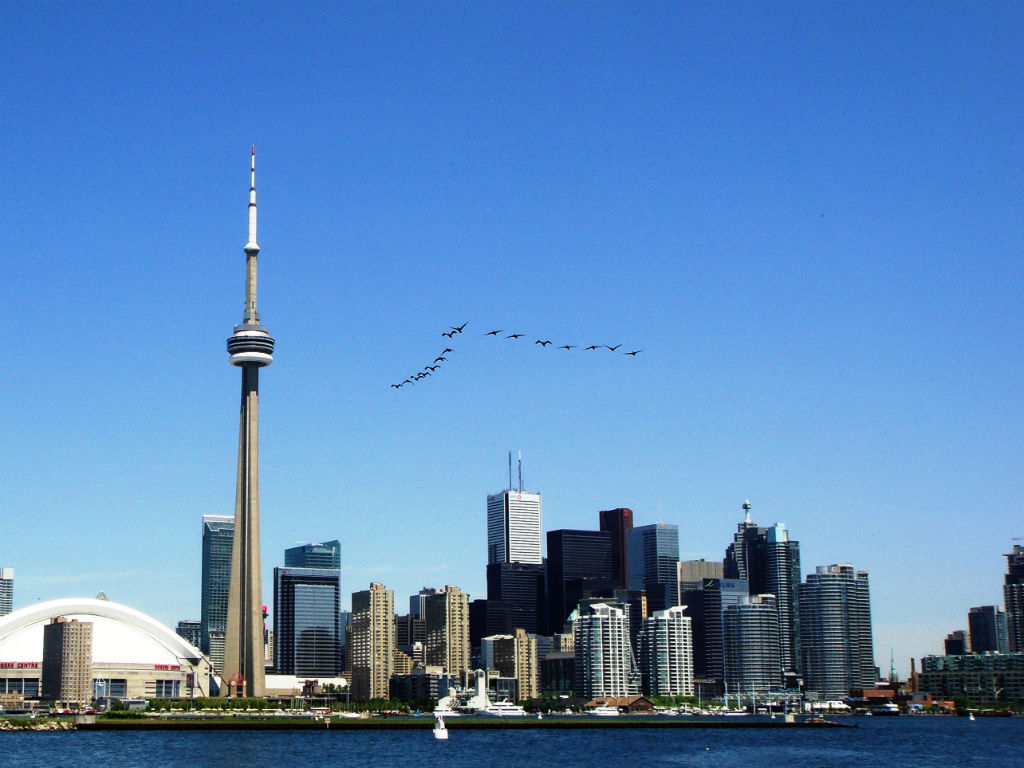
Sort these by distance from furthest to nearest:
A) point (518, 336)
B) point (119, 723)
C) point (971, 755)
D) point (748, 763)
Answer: point (119, 723) < point (971, 755) < point (748, 763) < point (518, 336)

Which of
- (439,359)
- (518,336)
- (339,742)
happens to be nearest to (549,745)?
(339,742)

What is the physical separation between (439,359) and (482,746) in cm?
6700

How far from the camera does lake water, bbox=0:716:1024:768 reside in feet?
395

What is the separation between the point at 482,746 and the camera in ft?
483

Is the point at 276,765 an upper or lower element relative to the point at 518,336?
lower

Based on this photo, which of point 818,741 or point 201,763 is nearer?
point 201,763

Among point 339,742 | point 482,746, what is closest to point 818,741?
point 482,746

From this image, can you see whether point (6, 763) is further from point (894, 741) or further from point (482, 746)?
point (894, 741)

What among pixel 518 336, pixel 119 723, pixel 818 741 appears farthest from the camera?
pixel 119 723

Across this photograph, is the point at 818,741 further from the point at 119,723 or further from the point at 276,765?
the point at 119,723

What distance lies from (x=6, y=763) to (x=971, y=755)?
9009 cm

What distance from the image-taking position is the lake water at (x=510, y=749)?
395 feet

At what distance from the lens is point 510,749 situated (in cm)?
14025

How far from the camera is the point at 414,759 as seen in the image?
407 ft
